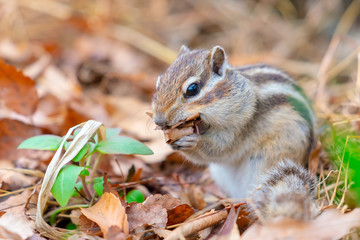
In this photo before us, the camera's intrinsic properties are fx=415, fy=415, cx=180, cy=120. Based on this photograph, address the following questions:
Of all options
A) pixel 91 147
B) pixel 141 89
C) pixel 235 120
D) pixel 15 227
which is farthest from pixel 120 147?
pixel 141 89

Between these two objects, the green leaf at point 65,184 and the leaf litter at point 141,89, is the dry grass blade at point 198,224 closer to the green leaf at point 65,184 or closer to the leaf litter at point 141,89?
the leaf litter at point 141,89

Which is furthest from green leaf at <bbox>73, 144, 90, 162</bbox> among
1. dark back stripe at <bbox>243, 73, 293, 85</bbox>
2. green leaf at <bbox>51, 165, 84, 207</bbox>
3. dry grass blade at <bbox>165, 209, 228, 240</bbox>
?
dark back stripe at <bbox>243, 73, 293, 85</bbox>

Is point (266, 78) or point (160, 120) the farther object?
point (266, 78)

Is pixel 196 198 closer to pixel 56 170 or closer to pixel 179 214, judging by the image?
pixel 179 214

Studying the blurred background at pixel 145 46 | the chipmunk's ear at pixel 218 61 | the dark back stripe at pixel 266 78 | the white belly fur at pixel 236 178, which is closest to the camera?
the chipmunk's ear at pixel 218 61

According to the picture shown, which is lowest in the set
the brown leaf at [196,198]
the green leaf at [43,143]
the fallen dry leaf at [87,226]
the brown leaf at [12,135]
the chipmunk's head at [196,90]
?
the brown leaf at [196,198]

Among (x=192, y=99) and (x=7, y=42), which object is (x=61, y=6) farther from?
(x=192, y=99)

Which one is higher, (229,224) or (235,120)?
(235,120)

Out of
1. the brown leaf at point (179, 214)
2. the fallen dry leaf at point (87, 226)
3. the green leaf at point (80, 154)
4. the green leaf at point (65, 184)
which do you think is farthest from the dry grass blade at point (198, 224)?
the green leaf at point (80, 154)
